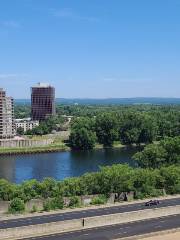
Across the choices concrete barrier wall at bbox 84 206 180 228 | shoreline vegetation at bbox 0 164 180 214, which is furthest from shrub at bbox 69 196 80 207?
concrete barrier wall at bbox 84 206 180 228

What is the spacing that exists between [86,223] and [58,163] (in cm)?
5186

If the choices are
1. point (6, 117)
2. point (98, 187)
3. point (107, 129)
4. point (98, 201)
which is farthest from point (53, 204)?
point (6, 117)

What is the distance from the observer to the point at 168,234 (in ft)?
105

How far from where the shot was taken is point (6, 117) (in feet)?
387

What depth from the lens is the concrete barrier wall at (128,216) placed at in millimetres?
32656

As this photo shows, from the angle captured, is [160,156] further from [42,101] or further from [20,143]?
[42,101]

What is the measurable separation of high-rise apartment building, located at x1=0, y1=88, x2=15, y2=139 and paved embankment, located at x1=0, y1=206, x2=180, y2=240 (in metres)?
84.0

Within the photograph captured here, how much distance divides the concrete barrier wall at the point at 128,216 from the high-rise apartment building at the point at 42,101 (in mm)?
124221

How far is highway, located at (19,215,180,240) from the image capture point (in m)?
30.6

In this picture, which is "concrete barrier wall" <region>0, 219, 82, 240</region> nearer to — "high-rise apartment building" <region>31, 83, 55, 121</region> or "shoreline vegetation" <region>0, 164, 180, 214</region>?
"shoreline vegetation" <region>0, 164, 180, 214</region>

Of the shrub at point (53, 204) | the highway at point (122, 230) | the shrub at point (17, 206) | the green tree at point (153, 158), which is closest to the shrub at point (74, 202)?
the shrub at point (53, 204)

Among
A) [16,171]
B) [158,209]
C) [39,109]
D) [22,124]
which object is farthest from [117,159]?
[39,109]

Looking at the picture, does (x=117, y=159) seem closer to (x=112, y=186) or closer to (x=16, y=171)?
(x=16, y=171)

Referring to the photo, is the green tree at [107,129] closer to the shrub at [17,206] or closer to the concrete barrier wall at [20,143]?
the concrete barrier wall at [20,143]
